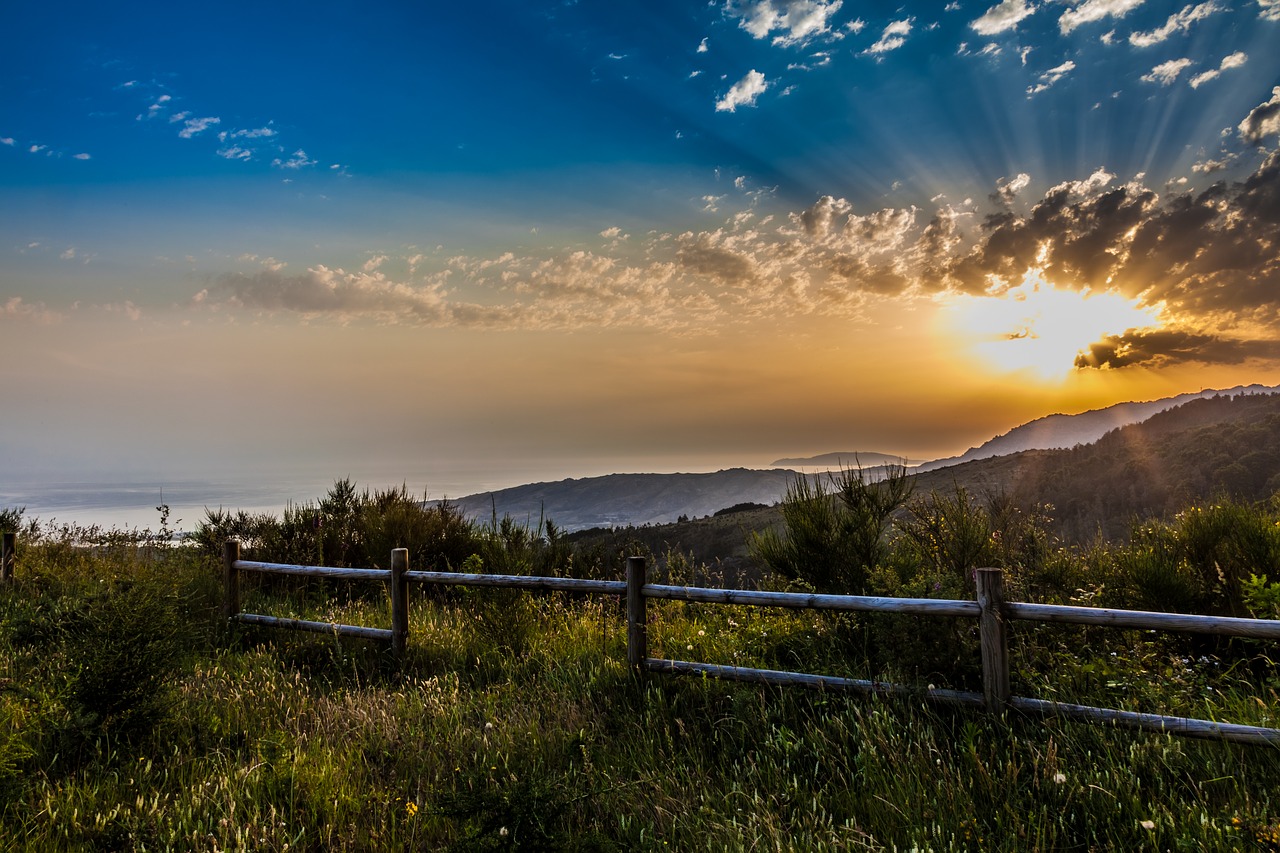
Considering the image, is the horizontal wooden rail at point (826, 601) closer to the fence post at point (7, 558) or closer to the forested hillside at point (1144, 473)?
the fence post at point (7, 558)

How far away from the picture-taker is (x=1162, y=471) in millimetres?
25547

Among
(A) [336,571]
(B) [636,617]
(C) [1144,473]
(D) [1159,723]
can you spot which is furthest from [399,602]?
(C) [1144,473]

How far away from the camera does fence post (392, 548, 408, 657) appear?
324 inches

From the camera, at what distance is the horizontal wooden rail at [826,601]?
5.23 m

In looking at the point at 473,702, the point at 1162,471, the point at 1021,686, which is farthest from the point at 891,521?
the point at 1162,471

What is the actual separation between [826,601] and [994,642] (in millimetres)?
1209

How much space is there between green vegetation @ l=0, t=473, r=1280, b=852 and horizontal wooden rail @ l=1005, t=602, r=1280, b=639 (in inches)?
23.6

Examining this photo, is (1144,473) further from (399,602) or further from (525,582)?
(399,602)

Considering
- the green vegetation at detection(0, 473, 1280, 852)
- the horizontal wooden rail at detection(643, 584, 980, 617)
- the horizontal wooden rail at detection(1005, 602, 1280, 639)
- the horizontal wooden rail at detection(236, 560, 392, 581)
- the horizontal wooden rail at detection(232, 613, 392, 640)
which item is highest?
the horizontal wooden rail at detection(236, 560, 392, 581)

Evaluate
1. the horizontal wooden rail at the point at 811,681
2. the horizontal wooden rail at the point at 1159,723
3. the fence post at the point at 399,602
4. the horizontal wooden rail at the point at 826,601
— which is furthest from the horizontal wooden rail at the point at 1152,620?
the fence post at the point at 399,602

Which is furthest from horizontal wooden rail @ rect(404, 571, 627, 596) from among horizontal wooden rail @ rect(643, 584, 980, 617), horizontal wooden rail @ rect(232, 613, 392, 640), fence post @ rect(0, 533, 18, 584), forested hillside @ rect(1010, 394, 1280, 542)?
forested hillside @ rect(1010, 394, 1280, 542)

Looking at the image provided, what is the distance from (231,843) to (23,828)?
3.74 feet

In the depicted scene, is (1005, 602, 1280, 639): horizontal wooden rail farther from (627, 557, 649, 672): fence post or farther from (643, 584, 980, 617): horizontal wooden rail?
(627, 557, 649, 672): fence post

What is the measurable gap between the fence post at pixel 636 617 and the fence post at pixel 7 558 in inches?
505
